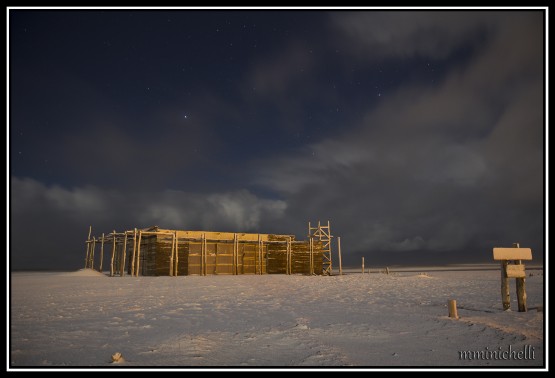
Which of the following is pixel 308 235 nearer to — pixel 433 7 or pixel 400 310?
pixel 400 310

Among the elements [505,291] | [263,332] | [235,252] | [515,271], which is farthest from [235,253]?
[263,332]

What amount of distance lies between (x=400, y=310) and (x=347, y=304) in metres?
1.97

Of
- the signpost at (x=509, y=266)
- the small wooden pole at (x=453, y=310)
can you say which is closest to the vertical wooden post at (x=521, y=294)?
the signpost at (x=509, y=266)

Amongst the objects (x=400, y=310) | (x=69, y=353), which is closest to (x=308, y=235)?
(x=400, y=310)

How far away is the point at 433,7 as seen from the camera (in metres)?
7.10

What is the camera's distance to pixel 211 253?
33938 mm

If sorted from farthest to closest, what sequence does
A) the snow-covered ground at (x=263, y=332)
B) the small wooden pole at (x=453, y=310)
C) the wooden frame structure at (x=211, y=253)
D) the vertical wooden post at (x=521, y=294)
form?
the wooden frame structure at (x=211, y=253), the vertical wooden post at (x=521, y=294), the small wooden pole at (x=453, y=310), the snow-covered ground at (x=263, y=332)

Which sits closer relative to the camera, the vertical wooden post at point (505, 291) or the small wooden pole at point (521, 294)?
the small wooden pole at point (521, 294)

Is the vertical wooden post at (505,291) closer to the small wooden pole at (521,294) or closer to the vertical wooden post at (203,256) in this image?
the small wooden pole at (521,294)

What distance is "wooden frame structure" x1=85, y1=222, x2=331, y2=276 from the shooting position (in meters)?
31.7

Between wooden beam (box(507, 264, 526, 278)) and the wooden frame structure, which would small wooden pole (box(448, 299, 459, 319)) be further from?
the wooden frame structure

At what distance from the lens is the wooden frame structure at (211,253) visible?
3172 cm

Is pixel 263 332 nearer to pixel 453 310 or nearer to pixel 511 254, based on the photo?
pixel 453 310

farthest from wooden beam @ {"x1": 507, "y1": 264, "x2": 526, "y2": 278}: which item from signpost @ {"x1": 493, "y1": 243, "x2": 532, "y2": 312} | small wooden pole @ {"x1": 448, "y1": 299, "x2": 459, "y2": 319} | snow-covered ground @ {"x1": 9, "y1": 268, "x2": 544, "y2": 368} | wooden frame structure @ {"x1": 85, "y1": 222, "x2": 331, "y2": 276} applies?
wooden frame structure @ {"x1": 85, "y1": 222, "x2": 331, "y2": 276}
